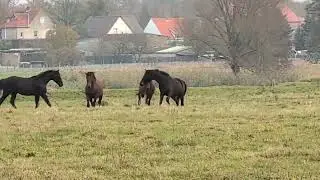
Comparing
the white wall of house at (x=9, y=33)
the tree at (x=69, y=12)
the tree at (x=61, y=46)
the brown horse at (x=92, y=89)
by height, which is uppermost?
the tree at (x=69, y=12)

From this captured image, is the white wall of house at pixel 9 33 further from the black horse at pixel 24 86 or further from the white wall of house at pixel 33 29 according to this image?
the black horse at pixel 24 86

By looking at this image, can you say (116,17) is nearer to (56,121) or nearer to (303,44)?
(303,44)

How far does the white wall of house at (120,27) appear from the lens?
111 m

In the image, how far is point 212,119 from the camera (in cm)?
1698

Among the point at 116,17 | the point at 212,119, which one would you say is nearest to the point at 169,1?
the point at 116,17

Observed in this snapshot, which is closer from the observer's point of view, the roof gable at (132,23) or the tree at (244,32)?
the tree at (244,32)

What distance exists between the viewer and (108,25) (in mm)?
106500

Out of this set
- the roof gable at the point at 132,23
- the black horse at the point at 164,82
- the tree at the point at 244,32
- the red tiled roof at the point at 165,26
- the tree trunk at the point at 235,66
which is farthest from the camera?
the red tiled roof at the point at 165,26

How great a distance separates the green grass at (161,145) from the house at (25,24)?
308 ft

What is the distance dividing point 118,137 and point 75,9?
96393 mm

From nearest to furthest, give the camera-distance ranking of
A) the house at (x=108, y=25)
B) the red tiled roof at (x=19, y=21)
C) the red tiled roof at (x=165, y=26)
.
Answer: the house at (x=108, y=25), the red tiled roof at (x=19, y=21), the red tiled roof at (x=165, y=26)

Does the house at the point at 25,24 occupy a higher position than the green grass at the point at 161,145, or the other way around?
the house at the point at 25,24

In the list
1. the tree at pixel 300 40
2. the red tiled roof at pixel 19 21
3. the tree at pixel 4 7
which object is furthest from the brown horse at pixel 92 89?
the red tiled roof at pixel 19 21

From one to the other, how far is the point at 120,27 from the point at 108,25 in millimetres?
7920
